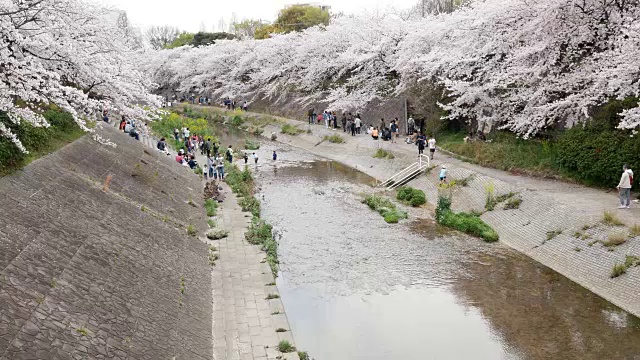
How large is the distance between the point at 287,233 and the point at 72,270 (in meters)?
10.8

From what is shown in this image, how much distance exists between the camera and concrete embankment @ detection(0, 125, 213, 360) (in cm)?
796

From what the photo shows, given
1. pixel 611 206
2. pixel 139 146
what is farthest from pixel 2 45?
pixel 611 206

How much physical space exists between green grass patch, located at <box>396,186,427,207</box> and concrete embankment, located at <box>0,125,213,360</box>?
1011 cm

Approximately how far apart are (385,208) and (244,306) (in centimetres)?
→ 1059

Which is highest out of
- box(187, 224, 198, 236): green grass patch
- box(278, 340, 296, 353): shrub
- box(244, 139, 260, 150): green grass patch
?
box(244, 139, 260, 150): green grass patch

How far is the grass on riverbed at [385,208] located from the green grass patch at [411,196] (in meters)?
0.78

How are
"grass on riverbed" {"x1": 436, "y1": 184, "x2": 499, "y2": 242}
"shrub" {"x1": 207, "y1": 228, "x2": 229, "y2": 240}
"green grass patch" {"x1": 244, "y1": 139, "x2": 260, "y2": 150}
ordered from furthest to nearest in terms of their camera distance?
"green grass patch" {"x1": 244, "y1": 139, "x2": 260, "y2": 150}
"grass on riverbed" {"x1": 436, "y1": 184, "x2": 499, "y2": 242}
"shrub" {"x1": 207, "y1": 228, "x2": 229, "y2": 240}

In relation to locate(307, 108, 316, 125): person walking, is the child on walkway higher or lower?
lower

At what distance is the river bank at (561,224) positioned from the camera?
1448 cm

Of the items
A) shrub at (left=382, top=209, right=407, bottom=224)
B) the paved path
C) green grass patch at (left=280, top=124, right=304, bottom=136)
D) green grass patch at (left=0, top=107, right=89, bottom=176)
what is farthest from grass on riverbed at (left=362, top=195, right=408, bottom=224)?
green grass patch at (left=280, top=124, right=304, bottom=136)

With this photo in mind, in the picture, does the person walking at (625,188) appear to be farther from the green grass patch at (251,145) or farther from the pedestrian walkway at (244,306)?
the green grass patch at (251,145)

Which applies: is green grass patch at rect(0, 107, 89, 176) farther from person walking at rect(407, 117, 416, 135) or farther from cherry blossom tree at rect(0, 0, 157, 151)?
person walking at rect(407, 117, 416, 135)

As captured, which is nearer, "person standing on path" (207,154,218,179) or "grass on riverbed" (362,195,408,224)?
"grass on riverbed" (362,195,408,224)

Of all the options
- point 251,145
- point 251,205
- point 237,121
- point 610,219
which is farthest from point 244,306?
point 237,121
